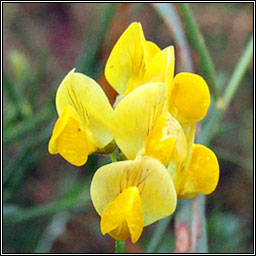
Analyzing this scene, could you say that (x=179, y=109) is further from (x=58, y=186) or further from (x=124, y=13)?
(x=58, y=186)

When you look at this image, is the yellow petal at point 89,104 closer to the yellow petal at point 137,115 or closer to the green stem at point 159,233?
the yellow petal at point 137,115

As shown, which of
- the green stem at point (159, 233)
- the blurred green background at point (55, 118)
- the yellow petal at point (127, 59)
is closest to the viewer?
the yellow petal at point (127, 59)

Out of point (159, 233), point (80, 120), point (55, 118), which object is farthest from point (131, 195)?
point (55, 118)

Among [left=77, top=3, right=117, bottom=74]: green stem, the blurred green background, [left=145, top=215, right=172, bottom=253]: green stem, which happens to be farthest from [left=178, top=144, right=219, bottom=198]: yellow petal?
[left=77, top=3, right=117, bottom=74]: green stem

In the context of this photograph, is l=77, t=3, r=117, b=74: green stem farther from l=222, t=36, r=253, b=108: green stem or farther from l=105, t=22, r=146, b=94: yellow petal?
l=105, t=22, r=146, b=94: yellow petal

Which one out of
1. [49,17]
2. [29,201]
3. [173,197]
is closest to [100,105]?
[173,197]

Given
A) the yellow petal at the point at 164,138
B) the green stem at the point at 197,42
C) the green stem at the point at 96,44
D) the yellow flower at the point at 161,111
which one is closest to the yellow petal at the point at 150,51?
the yellow flower at the point at 161,111

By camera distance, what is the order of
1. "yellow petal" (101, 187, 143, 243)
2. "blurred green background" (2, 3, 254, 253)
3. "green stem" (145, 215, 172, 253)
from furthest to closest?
"blurred green background" (2, 3, 254, 253), "green stem" (145, 215, 172, 253), "yellow petal" (101, 187, 143, 243)
